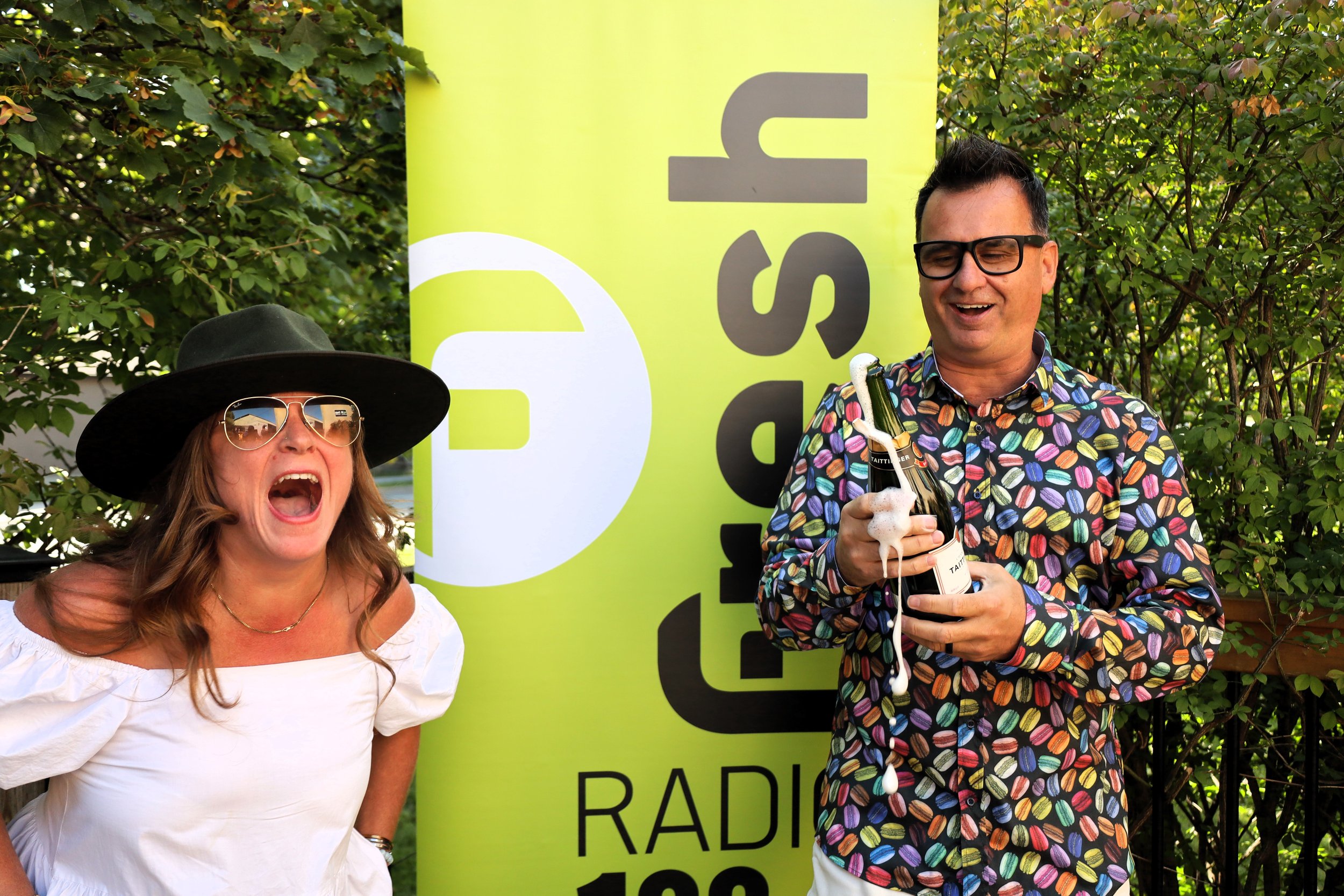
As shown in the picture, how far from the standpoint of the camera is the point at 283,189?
281cm

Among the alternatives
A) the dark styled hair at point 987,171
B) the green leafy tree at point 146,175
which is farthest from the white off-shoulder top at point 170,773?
the dark styled hair at point 987,171

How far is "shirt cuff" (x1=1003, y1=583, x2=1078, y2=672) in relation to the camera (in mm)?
1576

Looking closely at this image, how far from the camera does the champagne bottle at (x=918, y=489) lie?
4.97 ft

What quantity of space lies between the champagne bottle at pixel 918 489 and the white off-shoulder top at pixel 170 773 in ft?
3.52

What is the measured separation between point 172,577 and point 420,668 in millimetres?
513

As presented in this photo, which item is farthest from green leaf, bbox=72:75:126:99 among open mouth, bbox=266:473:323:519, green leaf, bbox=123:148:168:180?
open mouth, bbox=266:473:323:519

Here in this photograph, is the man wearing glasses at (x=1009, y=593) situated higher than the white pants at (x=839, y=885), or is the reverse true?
the man wearing glasses at (x=1009, y=593)

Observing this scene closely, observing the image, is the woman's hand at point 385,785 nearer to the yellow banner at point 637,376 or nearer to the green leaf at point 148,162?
the yellow banner at point 637,376

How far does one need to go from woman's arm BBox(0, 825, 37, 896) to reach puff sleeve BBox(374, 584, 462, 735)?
2.02ft

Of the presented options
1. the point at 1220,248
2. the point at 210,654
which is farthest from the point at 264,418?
the point at 1220,248

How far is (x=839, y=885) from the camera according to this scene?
1.79 m

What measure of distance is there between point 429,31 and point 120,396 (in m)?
1.17

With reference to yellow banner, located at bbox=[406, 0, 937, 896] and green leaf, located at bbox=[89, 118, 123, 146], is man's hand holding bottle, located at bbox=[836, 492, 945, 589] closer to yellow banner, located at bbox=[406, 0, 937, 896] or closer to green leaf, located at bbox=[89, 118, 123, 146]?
yellow banner, located at bbox=[406, 0, 937, 896]

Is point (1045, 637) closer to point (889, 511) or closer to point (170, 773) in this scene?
point (889, 511)
